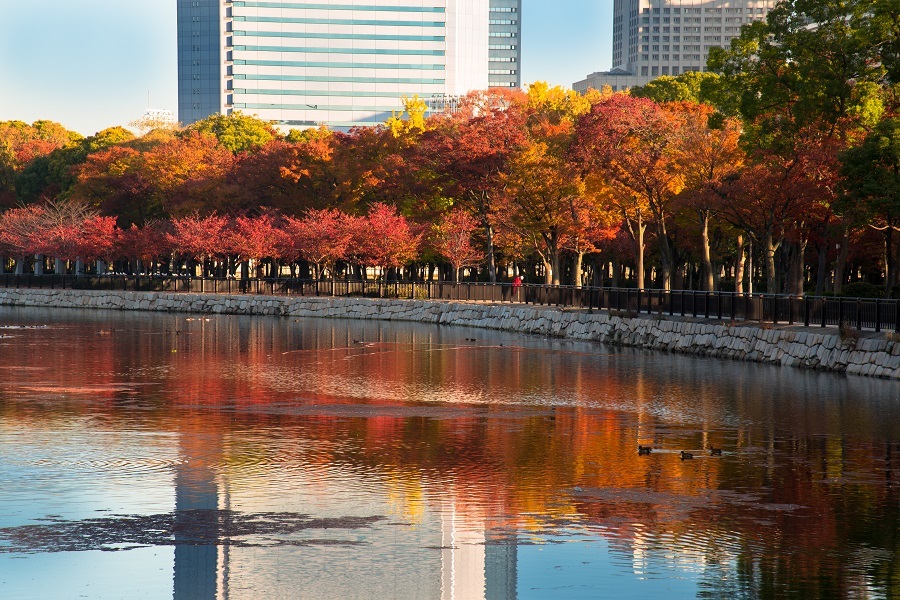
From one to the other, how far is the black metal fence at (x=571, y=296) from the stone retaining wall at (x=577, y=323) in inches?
35.8

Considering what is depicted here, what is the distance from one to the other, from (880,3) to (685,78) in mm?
36035

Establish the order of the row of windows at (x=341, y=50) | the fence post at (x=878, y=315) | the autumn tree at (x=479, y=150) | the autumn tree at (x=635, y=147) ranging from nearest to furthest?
the fence post at (x=878, y=315) → the autumn tree at (x=635, y=147) → the autumn tree at (x=479, y=150) → the row of windows at (x=341, y=50)

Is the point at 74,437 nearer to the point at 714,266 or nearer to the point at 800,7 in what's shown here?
the point at 800,7

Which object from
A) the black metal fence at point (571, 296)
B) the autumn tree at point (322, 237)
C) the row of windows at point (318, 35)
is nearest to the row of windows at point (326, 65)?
the row of windows at point (318, 35)

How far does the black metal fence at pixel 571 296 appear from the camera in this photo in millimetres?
33688

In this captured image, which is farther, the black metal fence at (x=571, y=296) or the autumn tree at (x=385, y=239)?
the autumn tree at (x=385, y=239)

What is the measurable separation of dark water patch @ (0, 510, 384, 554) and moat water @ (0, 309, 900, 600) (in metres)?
0.04

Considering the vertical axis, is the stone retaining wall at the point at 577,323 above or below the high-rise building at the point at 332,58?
below

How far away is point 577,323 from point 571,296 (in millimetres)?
5321

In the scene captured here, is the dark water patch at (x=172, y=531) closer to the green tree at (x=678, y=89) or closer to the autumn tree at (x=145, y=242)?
the green tree at (x=678, y=89)

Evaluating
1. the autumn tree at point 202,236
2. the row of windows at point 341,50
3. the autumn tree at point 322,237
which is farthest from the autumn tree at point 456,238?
the row of windows at point 341,50

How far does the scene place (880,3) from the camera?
35906 millimetres

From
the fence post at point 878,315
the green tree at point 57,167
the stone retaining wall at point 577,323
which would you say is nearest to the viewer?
the stone retaining wall at point 577,323

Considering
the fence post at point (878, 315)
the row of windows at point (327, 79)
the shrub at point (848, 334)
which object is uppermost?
the row of windows at point (327, 79)
